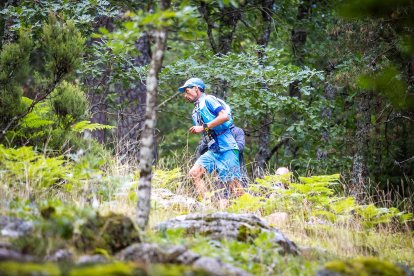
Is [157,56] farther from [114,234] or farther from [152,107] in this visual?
[114,234]

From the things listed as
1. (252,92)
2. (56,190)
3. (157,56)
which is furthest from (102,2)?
(157,56)

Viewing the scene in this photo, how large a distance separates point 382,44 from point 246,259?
24.5 ft

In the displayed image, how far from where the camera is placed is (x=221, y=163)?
845 centimetres

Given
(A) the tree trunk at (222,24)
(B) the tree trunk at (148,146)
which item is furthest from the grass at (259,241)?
(A) the tree trunk at (222,24)

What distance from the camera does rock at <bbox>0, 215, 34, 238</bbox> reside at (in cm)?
417

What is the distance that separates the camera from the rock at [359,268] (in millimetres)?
3783

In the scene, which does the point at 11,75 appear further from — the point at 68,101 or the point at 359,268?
the point at 359,268

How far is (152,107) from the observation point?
498 cm

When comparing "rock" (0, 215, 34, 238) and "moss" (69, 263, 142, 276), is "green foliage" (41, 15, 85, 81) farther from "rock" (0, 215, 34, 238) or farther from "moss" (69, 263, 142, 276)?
"moss" (69, 263, 142, 276)

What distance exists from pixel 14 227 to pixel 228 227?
2032mm

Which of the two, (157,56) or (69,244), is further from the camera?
(157,56)

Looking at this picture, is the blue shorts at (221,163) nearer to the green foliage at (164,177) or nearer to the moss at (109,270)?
the green foliage at (164,177)

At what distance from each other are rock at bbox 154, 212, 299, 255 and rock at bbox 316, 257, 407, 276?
106 cm

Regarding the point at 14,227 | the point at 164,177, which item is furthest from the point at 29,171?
the point at 164,177
